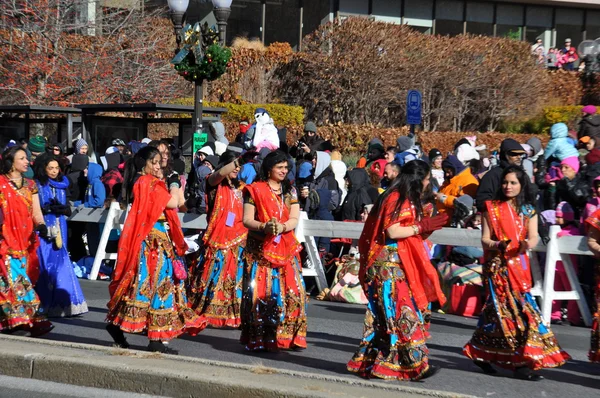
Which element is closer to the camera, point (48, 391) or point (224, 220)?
point (48, 391)

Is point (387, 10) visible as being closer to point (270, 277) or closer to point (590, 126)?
point (590, 126)

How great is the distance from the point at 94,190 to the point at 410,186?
8506 millimetres

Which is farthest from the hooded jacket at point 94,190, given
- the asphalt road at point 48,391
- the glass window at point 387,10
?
the glass window at point 387,10

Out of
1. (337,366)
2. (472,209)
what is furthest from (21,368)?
(472,209)

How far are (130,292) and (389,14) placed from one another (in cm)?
2608

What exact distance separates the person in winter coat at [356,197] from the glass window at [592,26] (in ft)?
80.5

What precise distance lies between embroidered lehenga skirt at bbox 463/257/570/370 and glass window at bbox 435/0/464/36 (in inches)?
1066

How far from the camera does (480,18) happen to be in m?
34.6

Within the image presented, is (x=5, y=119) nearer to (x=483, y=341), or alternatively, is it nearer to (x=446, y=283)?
(x=446, y=283)

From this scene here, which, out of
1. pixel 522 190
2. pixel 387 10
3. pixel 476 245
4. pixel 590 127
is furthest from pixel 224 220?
pixel 387 10

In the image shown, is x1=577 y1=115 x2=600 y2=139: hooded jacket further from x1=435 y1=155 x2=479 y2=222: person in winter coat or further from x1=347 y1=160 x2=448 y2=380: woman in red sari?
x1=347 y1=160 x2=448 y2=380: woman in red sari

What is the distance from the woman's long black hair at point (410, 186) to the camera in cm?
745

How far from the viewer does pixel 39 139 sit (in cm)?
1694

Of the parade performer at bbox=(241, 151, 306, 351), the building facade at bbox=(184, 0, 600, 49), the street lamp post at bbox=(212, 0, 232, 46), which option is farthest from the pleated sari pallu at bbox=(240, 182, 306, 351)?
the building facade at bbox=(184, 0, 600, 49)
